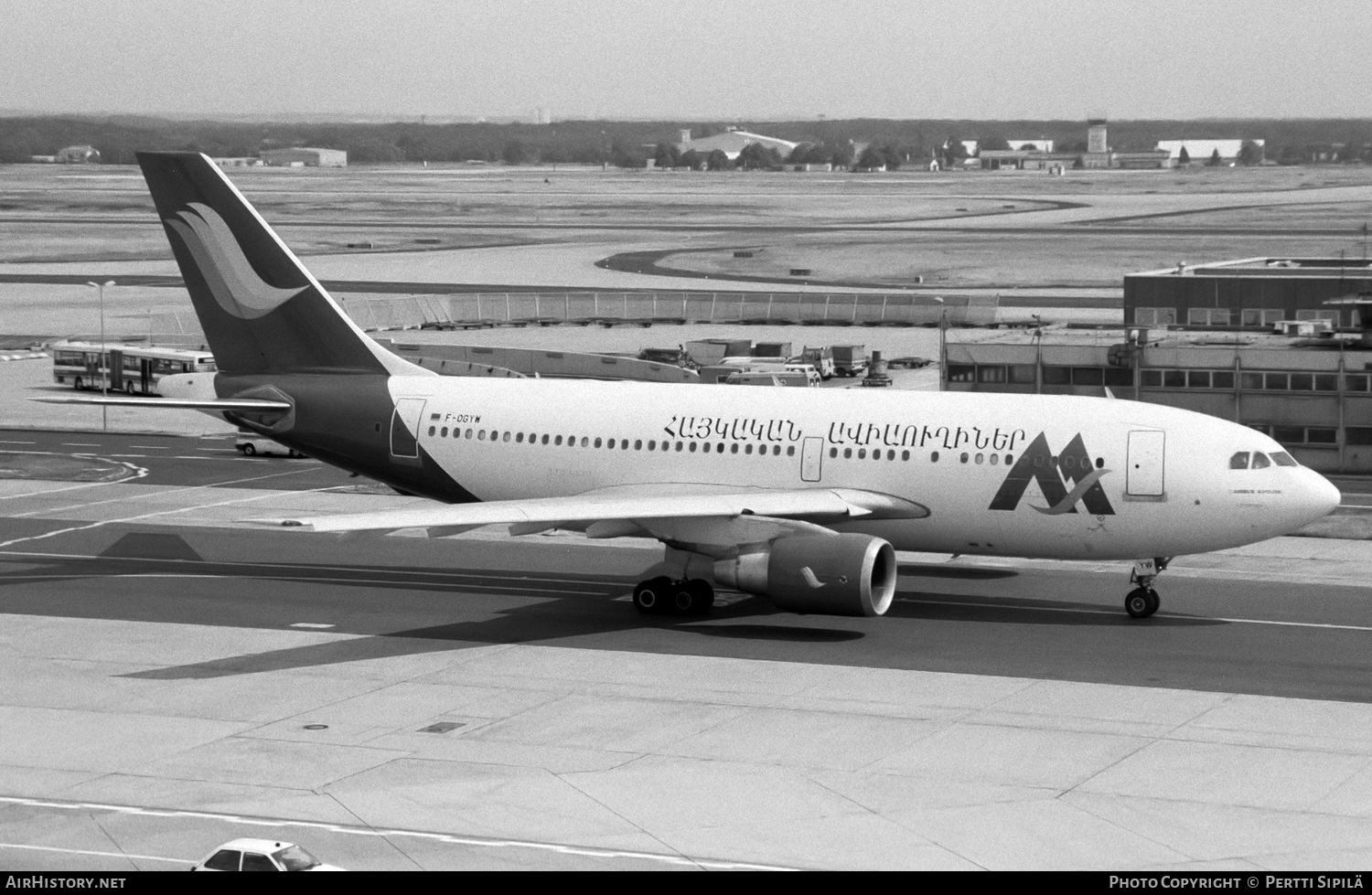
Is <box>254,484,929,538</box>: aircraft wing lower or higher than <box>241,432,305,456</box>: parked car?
higher

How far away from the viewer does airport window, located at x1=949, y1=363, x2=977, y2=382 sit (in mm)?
61688

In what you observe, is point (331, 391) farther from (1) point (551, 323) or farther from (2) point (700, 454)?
(1) point (551, 323)

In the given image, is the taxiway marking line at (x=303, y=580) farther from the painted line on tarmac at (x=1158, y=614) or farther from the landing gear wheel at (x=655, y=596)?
the painted line on tarmac at (x=1158, y=614)

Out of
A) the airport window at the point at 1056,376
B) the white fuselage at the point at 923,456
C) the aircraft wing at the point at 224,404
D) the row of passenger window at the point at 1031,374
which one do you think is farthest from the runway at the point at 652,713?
the airport window at the point at 1056,376

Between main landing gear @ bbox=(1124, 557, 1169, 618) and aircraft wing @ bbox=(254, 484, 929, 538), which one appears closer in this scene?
aircraft wing @ bbox=(254, 484, 929, 538)

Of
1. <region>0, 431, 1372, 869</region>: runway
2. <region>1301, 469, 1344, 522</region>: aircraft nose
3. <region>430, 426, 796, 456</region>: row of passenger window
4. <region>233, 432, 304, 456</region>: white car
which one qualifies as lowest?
<region>0, 431, 1372, 869</region>: runway

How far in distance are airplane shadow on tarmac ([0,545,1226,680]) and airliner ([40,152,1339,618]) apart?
1.10 metres

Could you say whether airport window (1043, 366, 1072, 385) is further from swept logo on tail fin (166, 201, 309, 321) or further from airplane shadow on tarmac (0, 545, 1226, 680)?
swept logo on tail fin (166, 201, 309, 321)

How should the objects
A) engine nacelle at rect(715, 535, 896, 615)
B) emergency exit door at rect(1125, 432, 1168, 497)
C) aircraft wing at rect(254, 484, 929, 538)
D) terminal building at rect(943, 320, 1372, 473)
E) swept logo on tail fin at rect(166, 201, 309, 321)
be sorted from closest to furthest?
aircraft wing at rect(254, 484, 929, 538) → engine nacelle at rect(715, 535, 896, 615) → emergency exit door at rect(1125, 432, 1168, 497) → swept logo on tail fin at rect(166, 201, 309, 321) → terminal building at rect(943, 320, 1372, 473)

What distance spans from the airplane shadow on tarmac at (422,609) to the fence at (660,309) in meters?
67.0

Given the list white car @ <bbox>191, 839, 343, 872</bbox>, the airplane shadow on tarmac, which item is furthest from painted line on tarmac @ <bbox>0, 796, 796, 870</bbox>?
the airplane shadow on tarmac

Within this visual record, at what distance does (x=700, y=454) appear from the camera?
1559 inches
